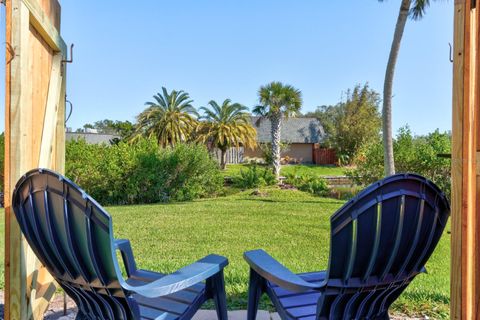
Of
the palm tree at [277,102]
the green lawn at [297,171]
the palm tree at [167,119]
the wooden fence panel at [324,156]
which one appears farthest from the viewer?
the wooden fence panel at [324,156]

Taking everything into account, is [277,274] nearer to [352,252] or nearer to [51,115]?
[352,252]

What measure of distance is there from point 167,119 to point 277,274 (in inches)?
Result: 991

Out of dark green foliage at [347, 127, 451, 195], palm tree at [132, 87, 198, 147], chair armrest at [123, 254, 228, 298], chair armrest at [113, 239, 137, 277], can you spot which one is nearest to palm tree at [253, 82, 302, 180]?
palm tree at [132, 87, 198, 147]

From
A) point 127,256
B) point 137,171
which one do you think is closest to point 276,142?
point 137,171

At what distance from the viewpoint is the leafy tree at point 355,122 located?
31406 mm

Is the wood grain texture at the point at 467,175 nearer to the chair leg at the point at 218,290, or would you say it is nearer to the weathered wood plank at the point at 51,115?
the chair leg at the point at 218,290

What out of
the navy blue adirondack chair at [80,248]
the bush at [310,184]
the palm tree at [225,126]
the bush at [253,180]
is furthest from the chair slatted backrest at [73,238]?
the palm tree at [225,126]

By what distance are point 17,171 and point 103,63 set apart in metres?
14.7

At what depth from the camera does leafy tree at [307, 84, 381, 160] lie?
31406 mm

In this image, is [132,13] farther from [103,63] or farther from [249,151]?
[249,151]

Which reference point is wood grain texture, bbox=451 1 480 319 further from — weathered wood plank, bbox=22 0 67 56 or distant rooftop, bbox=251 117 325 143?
distant rooftop, bbox=251 117 325 143

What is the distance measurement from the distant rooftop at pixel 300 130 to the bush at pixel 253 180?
1812 cm

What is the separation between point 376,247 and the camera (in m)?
1.83

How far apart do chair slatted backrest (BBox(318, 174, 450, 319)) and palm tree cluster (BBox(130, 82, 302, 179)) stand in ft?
67.9
